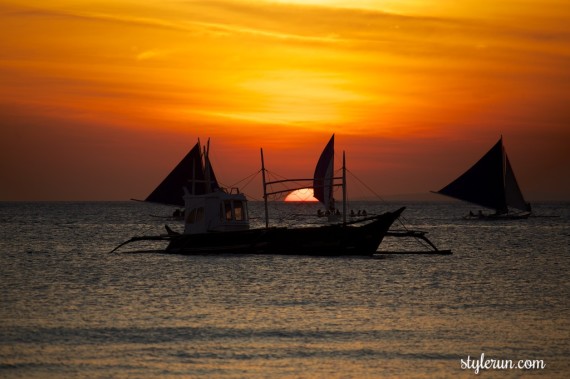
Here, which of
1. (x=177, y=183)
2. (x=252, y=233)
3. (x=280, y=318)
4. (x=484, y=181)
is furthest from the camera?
(x=484, y=181)

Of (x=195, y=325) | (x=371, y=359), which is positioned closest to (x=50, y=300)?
(x=195, y=325)

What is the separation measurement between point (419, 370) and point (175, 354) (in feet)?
20.1

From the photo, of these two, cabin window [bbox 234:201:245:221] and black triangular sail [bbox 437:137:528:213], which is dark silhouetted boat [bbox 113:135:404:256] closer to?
cabin window [bbox 234:201:245:221]

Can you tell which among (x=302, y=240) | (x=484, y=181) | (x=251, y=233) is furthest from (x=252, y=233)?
(x=484, y=181)

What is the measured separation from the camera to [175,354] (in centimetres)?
2361

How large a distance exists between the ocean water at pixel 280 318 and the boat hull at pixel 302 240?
978mm

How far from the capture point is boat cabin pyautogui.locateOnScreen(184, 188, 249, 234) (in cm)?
5231

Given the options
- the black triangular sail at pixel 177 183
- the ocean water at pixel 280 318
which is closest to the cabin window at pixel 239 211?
the ocean water at pixel 280 318

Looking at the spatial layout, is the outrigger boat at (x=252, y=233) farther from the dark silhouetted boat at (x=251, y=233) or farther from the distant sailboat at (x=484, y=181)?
the distant sailboat at (x=484, y=181)

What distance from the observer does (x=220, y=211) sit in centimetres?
Answer: 5238

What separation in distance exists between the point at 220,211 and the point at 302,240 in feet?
16.3

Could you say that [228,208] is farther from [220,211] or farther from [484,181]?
[484,181]

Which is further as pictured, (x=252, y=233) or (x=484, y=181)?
(x=484, y=181)

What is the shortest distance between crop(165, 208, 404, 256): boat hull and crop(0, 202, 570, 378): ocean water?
0.98m
